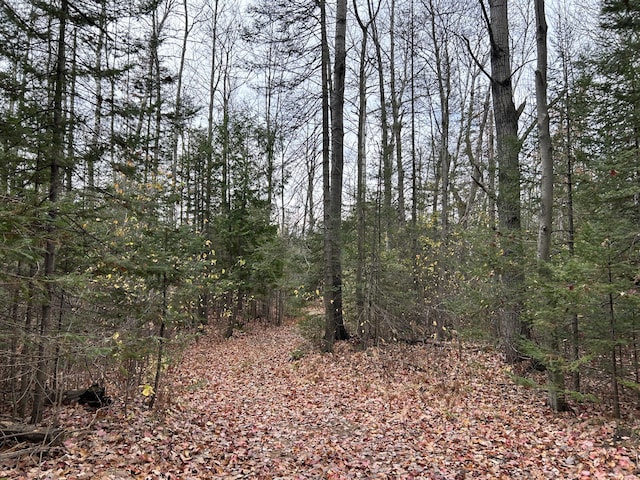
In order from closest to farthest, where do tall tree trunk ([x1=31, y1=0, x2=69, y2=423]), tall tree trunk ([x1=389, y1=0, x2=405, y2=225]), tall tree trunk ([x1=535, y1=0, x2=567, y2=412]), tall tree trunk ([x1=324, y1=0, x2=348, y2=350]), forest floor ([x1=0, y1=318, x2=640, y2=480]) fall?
1. forest floor ([x1=0, y1=318, x2=640, y2=480])
2. tall tree trunk ([x1=31, y1=0, x2=69, y2=423])
3. tall tree trunk ([x1=535, y1=0, x2=567, y2=412])
4. tall tree trunk ([x1=324, y1=0, x2=348, y2=350])
5. tall tree trunk ([x1=389, y1=0, x2=405, y2=225])

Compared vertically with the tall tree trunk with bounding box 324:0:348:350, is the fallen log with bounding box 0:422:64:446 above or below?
below

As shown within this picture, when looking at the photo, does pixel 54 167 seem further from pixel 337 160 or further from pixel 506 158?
pixel 506 158

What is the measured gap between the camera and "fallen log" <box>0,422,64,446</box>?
13.6 feet

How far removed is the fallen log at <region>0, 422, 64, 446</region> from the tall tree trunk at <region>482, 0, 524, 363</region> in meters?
6.76

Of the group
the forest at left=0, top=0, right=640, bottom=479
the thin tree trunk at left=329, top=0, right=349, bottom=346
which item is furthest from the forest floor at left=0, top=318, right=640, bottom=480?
the thin tree trunk at left=329, top=0, right=349, bottom=346

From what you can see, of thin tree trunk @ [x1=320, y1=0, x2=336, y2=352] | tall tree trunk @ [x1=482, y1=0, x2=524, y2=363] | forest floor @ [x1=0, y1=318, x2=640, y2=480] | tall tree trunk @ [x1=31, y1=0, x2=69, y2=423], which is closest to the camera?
forest floor @ [x1=0, y1=318, x2=640, y2=480]

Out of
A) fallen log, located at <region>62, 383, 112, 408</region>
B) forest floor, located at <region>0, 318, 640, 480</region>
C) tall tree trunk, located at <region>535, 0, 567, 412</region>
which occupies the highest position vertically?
tall tree trunk, located at <region>535, 0, 567, 412</region>

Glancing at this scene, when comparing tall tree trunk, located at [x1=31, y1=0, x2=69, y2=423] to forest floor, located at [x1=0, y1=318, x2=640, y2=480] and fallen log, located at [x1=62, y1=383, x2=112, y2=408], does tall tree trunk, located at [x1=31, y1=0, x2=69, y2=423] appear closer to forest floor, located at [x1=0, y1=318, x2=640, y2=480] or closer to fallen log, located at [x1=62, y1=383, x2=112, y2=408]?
forest floor, located at [x1=0, y1=318, x2=640, y2=480]

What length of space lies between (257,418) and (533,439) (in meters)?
4.10

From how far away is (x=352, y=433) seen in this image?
17.8 feet

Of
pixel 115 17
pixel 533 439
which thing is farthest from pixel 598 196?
pixel 115 17

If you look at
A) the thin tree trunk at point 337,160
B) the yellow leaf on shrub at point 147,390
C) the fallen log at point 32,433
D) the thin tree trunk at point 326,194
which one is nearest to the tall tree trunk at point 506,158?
the thin tree trunk at point 337,160

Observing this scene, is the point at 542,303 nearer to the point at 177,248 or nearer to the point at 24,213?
the point at 177,248

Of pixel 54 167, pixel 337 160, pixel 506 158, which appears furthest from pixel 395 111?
pixel 54 167
